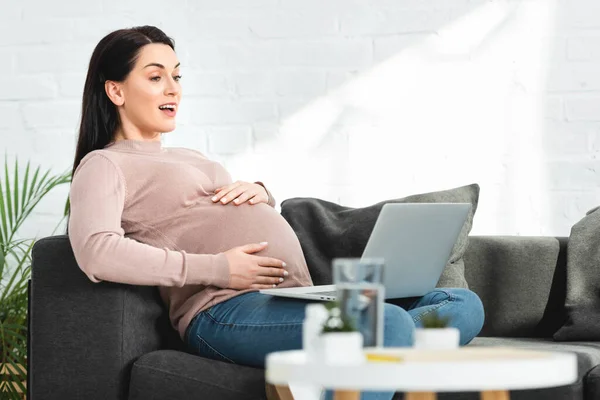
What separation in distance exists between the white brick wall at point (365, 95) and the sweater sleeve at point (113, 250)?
42.1 inches

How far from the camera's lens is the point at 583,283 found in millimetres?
2605

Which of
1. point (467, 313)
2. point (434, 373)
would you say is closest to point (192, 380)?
point (467, 313)

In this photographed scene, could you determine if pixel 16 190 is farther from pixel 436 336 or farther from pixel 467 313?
pixel 436 336

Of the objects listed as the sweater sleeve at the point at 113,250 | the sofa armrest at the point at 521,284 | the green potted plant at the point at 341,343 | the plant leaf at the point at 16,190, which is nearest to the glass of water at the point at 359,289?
the green potted plant at the point at 341,343

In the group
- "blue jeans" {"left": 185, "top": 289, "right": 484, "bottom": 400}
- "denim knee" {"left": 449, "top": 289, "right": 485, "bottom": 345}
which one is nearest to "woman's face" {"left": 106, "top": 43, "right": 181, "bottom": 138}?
"blue jeans" {"left": 185, "top": 289, "right": 484, "bottom": 400}

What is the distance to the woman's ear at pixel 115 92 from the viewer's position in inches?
95.6

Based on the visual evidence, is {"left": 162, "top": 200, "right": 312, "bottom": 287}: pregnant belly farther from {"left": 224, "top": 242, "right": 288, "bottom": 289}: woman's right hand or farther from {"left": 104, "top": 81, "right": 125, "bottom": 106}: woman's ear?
{"left": 104, "top": 81, "right": 125, "bottom": 106}: woman's ear

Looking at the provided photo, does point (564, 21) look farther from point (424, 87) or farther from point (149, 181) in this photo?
point (149, 181)

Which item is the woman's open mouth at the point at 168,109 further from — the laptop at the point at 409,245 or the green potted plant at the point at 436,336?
the green potted plant at the point at 436,336

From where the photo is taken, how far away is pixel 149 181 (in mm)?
2277

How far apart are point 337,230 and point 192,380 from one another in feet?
2.72

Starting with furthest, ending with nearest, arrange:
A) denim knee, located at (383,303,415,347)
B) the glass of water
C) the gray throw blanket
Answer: the gray throw blanket < denim knee, located at (383,303,415,347) < the glass of water

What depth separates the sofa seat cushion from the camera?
1965 millimetres

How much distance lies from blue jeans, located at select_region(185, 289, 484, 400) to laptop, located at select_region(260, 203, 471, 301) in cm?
4
